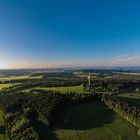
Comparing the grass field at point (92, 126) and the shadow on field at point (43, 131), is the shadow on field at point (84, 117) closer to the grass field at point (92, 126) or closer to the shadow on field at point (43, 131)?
the grass field at point (92, 126)

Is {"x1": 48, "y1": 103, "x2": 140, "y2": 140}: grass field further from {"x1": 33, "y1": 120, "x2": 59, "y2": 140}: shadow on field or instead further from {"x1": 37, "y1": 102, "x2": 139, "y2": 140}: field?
{"x1": 33, "y1": 120, "x2": 59, "y2": 140}: shadow on field

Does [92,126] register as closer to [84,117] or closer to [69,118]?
[84,117]

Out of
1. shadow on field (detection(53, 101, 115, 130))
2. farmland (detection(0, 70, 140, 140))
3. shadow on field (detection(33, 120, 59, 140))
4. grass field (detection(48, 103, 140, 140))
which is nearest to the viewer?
grass field (detection(48, 103, 140, 140))

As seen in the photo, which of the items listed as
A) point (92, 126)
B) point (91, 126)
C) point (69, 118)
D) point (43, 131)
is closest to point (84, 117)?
point (69, 118)

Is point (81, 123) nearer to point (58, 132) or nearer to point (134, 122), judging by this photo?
point (58, 132)

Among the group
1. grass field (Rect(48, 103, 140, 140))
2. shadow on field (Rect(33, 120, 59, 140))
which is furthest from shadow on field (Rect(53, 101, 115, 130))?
shadow on field (Rect(33, 120, 59, 140))

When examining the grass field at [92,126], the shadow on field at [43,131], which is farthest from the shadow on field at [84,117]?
the shadow on field at [43,131]

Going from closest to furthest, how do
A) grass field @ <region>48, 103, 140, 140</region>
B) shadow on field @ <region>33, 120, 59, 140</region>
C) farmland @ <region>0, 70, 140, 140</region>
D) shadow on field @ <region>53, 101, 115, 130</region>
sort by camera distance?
grass field @ <region>48, 103, 140, 140</region> → shadow on field @ <region>33, 120, 59, 140</region> → farmland @ <region>0, 70, 140, 140</region> → shadow on field @ <region>53, 101, 115, 130</region>
